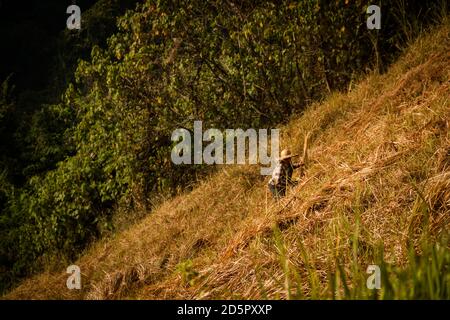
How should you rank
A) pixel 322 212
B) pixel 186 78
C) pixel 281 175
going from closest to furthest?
pixel 322 212, pixel 281 175, pixel 186 78

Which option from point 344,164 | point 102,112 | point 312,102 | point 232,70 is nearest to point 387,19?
point 312,102

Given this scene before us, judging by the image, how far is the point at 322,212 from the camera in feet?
10.3

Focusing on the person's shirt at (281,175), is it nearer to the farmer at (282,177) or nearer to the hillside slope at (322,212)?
the farmer at (282,177)

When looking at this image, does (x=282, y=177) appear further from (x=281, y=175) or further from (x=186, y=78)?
(x=186, y=78)

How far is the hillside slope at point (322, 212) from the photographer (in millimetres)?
2387

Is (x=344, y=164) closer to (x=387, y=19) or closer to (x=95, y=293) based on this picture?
(x=95, y=293)

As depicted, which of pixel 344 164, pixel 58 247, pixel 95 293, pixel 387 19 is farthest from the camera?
pixel 58 247

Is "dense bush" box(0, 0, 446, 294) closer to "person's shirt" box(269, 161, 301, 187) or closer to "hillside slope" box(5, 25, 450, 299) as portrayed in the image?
Answer: "hillside slope" box(5, 25, 450, 299)

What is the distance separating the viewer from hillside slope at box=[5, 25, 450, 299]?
2387 millimetres

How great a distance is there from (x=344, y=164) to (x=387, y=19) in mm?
4263

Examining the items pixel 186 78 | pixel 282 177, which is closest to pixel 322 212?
pixel 282 177

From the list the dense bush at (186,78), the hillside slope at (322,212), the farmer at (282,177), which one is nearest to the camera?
the hillside slope at (322,212)

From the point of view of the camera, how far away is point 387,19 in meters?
6.70

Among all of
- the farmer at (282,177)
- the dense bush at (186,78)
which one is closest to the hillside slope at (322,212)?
the farmer at (282,177)
